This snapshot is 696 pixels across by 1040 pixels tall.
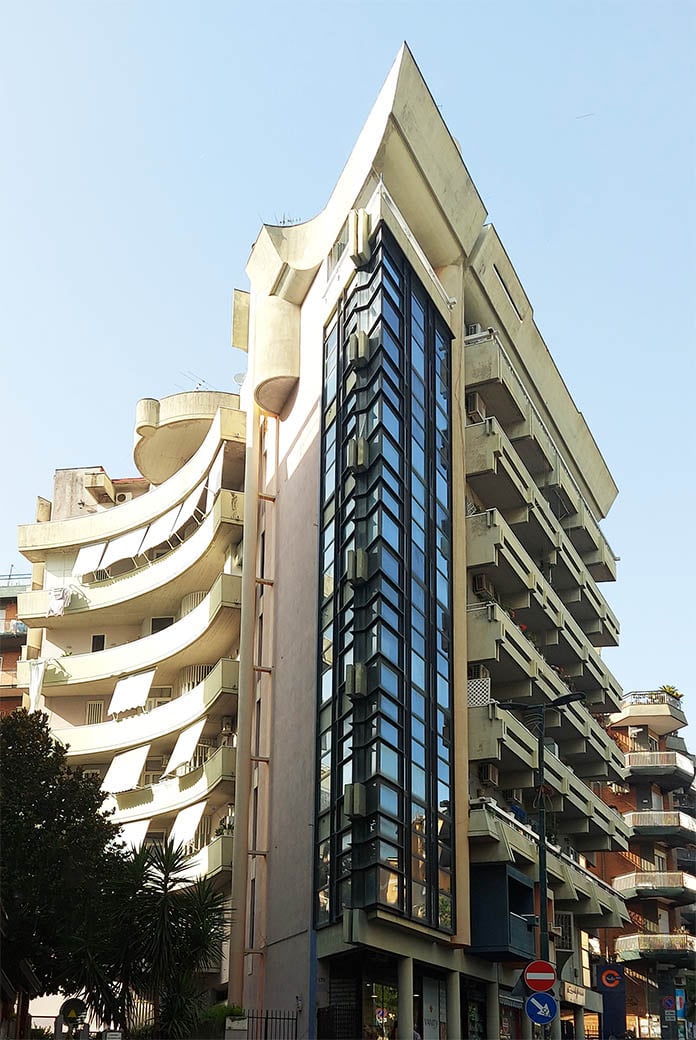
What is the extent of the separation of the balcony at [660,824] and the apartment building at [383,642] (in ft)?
48.1

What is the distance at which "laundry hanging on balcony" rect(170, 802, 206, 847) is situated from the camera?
1624 inches

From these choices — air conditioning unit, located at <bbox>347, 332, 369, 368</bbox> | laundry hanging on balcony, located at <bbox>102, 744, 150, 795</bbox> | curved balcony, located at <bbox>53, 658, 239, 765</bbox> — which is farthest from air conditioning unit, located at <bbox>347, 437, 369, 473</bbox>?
laundry hanging on balcony, located at <bbox>102, 744, 150, 795</bbox>

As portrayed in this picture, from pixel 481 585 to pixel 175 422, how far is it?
1672cm

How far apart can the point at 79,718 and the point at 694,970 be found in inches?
1290

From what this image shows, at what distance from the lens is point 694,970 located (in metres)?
64.3

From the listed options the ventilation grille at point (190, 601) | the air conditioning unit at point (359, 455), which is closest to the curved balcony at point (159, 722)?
the ventilation grille at point (190, 601)

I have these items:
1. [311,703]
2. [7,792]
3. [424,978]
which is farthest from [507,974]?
[7,792]

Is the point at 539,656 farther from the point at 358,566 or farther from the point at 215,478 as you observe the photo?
the point at 215,478

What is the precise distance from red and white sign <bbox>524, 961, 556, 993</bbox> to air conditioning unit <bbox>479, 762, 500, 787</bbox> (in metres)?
13.2

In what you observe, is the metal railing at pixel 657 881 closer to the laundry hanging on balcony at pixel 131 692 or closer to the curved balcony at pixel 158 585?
the curved balcony at pixel 158 585

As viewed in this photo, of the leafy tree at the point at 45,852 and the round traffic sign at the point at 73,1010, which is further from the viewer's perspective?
the leafy tree at the point at 45,852

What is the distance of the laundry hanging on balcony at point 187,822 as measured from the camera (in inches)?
1624

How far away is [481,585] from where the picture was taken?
1512 inches

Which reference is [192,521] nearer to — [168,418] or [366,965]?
[168,418]
